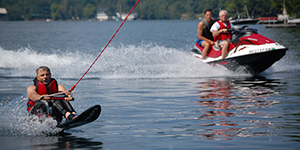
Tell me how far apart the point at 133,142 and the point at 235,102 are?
3106mm

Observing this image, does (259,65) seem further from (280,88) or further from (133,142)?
(133,142)

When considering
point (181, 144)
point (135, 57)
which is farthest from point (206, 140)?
point (135, 57)

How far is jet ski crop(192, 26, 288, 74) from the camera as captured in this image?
462 inches

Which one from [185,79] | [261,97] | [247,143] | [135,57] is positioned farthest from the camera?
[135,57]

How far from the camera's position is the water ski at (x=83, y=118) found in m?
6.25

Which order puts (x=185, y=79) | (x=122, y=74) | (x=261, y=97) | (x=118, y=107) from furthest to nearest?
(x=122, y=74), (x=185, y=79), (x=261, y=97), (x=118, y=107)

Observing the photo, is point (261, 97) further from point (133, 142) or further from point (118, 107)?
point (133, 142)

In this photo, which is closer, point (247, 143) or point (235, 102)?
point (247, 143)

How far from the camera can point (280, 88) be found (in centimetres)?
1004

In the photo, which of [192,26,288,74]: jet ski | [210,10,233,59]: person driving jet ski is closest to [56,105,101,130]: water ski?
[210,10,233,59]: person driving jet ski

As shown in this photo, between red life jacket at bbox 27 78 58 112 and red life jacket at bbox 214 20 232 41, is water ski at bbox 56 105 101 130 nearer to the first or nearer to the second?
red life jacket at bbox 27 78 58 112

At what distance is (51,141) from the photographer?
20.0ft

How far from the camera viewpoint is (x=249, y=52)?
11828mm

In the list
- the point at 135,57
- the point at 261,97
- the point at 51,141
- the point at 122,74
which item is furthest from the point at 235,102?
the point at 135,57
